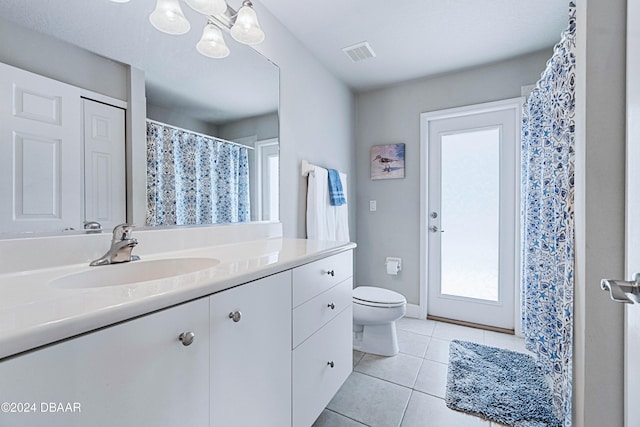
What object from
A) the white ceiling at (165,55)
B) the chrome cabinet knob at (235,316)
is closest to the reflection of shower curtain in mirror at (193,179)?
the white ceiling at (165,55)

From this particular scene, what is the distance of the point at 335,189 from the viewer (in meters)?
2.31

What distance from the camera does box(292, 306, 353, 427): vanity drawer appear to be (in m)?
1.09

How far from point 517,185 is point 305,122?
1784 mm

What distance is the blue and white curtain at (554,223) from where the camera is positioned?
3.76 ft

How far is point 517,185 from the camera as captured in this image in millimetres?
2295

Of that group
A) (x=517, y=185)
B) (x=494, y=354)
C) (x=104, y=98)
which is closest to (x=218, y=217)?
(x=104, y=98)

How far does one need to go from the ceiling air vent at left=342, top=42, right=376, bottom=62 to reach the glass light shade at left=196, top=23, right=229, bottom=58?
1067 mm

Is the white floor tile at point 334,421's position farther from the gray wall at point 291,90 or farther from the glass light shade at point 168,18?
the glass light shade at point 168,18

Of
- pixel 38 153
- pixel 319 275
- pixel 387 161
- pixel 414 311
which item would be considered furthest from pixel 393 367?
pixel 38 153

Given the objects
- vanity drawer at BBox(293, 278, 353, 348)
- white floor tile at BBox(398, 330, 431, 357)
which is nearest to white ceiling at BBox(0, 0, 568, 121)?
vanity drawer at BBox(293, 278, 353, 348)

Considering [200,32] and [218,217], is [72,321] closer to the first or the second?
[218,217]

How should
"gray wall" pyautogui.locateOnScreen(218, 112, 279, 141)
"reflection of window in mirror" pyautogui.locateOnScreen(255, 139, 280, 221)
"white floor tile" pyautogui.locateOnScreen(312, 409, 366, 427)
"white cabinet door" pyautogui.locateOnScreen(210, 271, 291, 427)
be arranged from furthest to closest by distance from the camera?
"reflection of window in mirror" pyautogui.locateOnScreen(255, 139, 280, 221) → "gray wall" pyautogui.locateOnScreen(218, 112, 279, 141) → "white floor tile" pyautogui.locateOnScreen(312, 409, 366, 427) → "white cabinet door" pyautogui.locateOnScreen(210, 271, 291, 427)

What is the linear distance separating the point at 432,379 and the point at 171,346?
5.48 ft

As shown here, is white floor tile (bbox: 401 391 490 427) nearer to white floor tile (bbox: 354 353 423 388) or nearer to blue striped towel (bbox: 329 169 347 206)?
white floor tile (bbox: 354 353 423 388)
